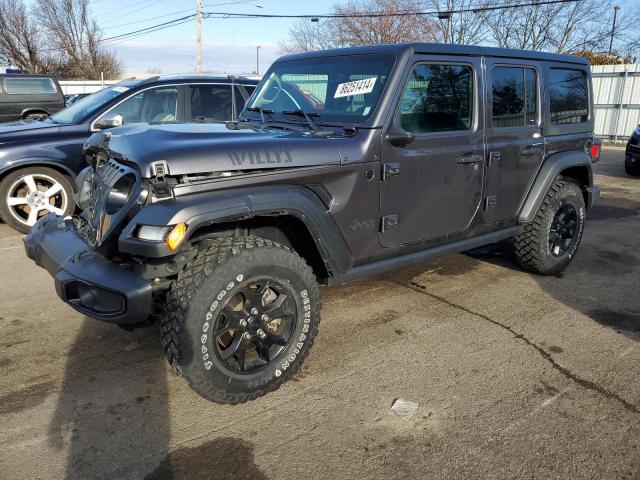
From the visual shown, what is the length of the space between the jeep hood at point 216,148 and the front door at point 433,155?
448mm

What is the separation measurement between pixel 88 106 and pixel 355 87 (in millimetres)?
4173

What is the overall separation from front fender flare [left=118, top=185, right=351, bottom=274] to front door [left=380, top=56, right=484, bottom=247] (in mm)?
497

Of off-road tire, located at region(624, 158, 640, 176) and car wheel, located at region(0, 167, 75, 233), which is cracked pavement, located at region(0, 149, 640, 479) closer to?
car wheel, located at region(0, 167, 75, 233)

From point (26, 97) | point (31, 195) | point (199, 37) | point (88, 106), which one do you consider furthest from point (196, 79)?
point (199, 37)

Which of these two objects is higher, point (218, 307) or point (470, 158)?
point (470, 158)

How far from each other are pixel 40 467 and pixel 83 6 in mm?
52430

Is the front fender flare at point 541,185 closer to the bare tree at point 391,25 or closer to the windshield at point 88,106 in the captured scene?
the windshield at point 88,106

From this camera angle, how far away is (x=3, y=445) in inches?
98.4

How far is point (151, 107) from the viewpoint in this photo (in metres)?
6.25

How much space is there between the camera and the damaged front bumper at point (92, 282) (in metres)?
2.52

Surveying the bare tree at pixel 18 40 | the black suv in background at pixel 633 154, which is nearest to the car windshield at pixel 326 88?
the black suv in background at pixel 633 154

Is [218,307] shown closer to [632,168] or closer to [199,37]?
[632,168]

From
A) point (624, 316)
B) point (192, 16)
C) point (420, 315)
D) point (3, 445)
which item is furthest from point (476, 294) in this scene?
point (192, 16)

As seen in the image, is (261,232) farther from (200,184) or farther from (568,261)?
(568,261)
